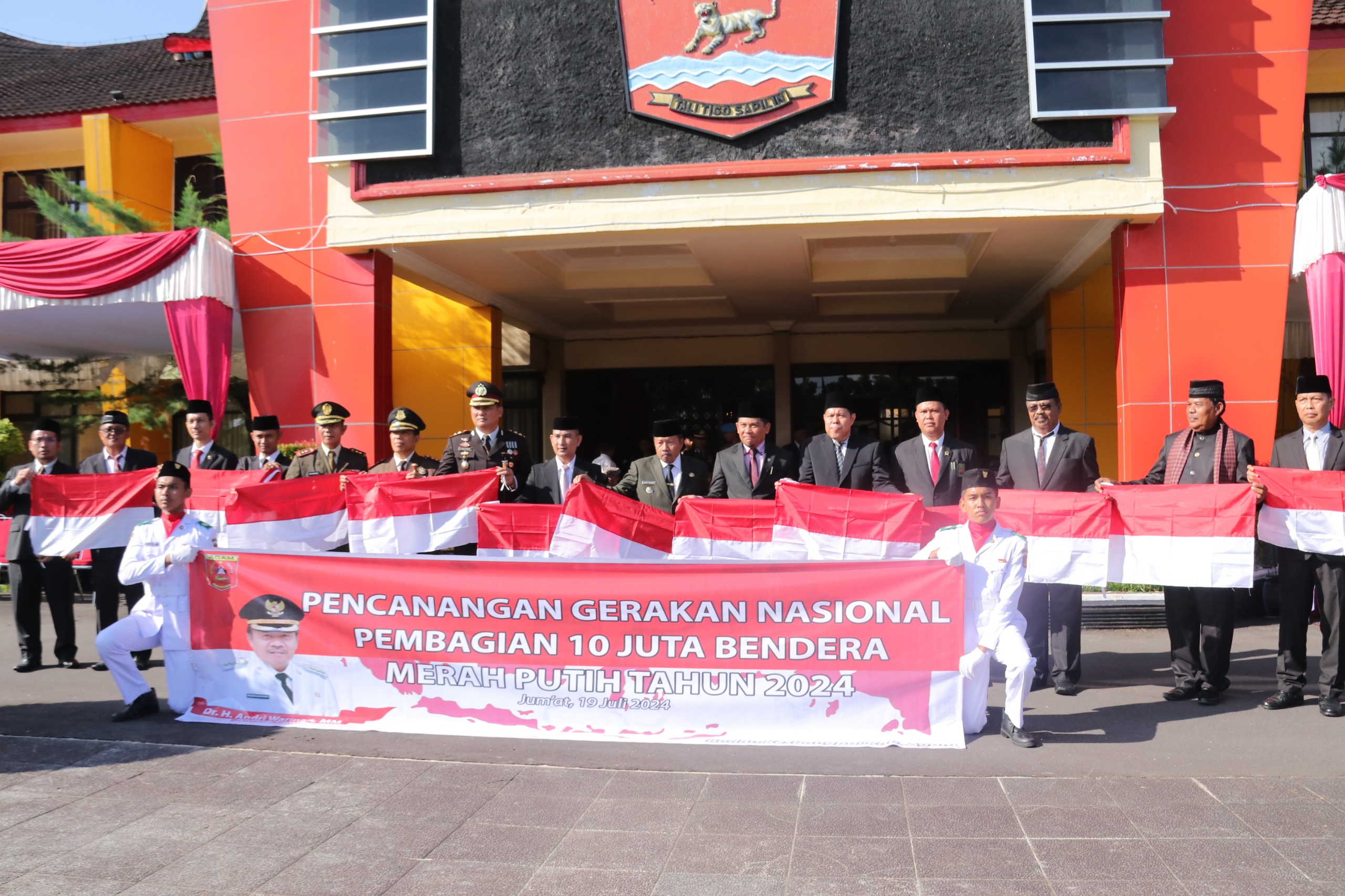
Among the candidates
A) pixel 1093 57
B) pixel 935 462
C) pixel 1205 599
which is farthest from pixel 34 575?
pixel 1093 57

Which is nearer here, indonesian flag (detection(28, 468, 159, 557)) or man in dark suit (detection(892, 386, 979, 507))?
man in dark suit (detection(892, 386, 979, 507))

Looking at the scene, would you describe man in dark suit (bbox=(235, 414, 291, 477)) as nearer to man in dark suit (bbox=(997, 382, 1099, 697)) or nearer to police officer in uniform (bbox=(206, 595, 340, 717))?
police officer in uniform (bbox=(206, 595, 340, 717))

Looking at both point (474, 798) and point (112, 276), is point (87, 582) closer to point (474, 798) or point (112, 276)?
point (112, 276)

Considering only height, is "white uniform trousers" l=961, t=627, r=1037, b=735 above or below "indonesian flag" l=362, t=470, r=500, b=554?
below

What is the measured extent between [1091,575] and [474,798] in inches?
162

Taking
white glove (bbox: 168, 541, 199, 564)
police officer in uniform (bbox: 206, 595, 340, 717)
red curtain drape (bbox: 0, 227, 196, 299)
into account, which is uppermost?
red curtain drape (bbox: 0, 227, 196, 299)

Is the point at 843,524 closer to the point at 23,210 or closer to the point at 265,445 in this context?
the point at 265,445

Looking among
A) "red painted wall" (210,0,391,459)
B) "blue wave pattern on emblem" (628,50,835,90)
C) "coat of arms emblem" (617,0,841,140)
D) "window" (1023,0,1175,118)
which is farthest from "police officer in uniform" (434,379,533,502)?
"window" (1023,0,1175,118)

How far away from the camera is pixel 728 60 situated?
34.8 feet

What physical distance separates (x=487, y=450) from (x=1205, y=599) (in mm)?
5169

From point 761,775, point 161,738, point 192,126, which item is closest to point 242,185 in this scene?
point 192,126

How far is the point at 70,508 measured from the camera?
7.95 metres

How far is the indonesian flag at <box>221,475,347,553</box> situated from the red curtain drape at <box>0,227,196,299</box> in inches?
213

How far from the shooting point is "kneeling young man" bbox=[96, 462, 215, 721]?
6.15m
